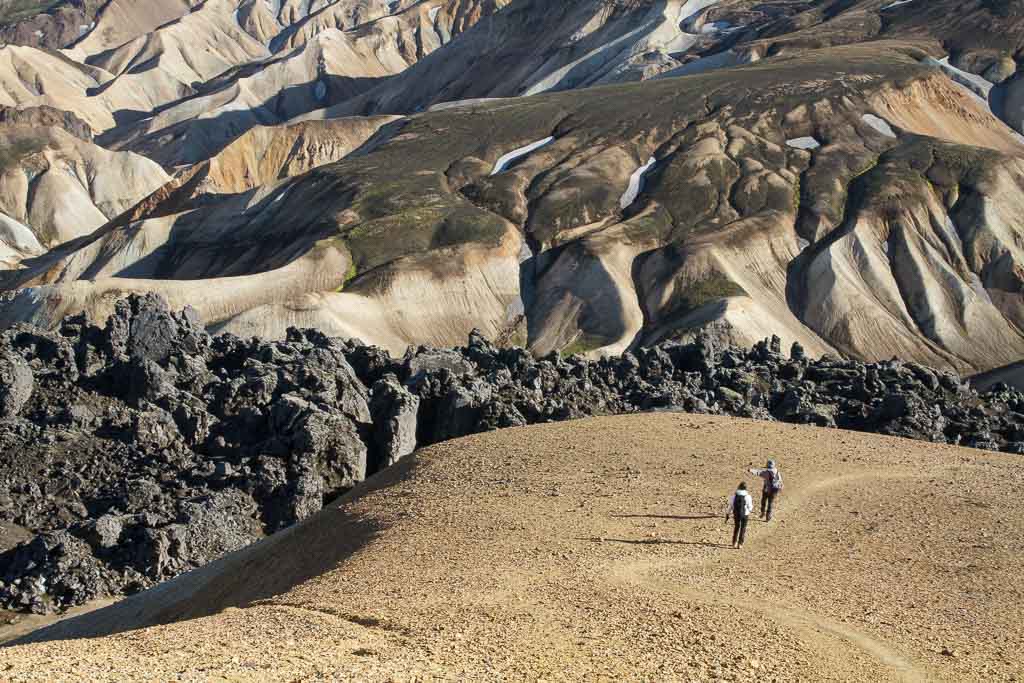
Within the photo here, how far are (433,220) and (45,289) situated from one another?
1457 inches

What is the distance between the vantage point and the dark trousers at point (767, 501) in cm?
2622

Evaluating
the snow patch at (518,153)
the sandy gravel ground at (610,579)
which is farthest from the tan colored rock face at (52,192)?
the sandy gravel ground at (610,579)

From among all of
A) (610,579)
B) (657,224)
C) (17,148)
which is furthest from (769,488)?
(17,148)

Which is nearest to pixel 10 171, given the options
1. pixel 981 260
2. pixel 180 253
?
pixel 180 253

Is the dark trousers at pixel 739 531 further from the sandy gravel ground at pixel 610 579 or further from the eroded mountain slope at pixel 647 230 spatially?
the eroded mountain slope at pixel 647 230

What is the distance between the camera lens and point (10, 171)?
611 ft

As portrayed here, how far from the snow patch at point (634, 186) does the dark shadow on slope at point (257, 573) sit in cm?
9569

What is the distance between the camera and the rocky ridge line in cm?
3928

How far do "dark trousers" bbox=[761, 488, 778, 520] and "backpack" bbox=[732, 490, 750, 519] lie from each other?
2052mm

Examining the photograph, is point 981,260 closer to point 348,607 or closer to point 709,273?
point 709,273

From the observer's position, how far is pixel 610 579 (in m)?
22.3

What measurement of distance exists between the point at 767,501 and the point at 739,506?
105 inches

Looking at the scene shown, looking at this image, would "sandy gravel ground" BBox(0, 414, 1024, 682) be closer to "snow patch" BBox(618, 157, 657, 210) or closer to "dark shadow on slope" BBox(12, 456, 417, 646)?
"dark shadow on slope" BBox(12, 456, 417, 646)

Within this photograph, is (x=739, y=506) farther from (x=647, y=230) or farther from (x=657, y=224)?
(x=657, y=224)
